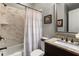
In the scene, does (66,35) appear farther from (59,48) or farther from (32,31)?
(32,31)

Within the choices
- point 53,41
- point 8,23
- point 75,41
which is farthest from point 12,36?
point 75,41

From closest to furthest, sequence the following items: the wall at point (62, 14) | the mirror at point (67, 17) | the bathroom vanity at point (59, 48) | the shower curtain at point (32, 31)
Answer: the bathroom vanity at point (59, 48), the mirror at point (67, 17), the wall at point (62, 14), the shower curtain at point (32, 31)

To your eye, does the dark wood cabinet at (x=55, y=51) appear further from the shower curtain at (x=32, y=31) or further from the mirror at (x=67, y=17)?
the mirror at (x=67, y=17)

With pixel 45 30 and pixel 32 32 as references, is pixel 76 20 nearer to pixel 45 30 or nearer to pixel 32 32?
pixel 45 30

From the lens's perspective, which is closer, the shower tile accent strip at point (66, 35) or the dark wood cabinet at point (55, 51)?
the dark wood cabinet at point (55, 51)

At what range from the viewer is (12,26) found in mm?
1898

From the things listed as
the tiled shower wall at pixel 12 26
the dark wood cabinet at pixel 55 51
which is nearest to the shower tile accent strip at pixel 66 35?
the dark wood cabinet at pixel 55 51

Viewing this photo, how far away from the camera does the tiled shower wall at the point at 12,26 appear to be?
5.83 ft

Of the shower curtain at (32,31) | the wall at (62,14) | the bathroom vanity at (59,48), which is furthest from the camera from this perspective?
the shower curtain at (32,31)

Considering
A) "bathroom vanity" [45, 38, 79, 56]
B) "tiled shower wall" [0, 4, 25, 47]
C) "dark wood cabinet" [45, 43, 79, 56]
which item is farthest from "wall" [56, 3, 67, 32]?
"tiled shower wall" [0, 4, 25, 47]

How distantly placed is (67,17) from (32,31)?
66 centimetres

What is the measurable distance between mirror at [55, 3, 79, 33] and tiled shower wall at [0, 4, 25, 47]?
0.64 metres

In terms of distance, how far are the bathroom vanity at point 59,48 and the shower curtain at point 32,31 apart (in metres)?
0.22

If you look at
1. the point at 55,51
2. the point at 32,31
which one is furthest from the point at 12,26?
the point at 55,51
